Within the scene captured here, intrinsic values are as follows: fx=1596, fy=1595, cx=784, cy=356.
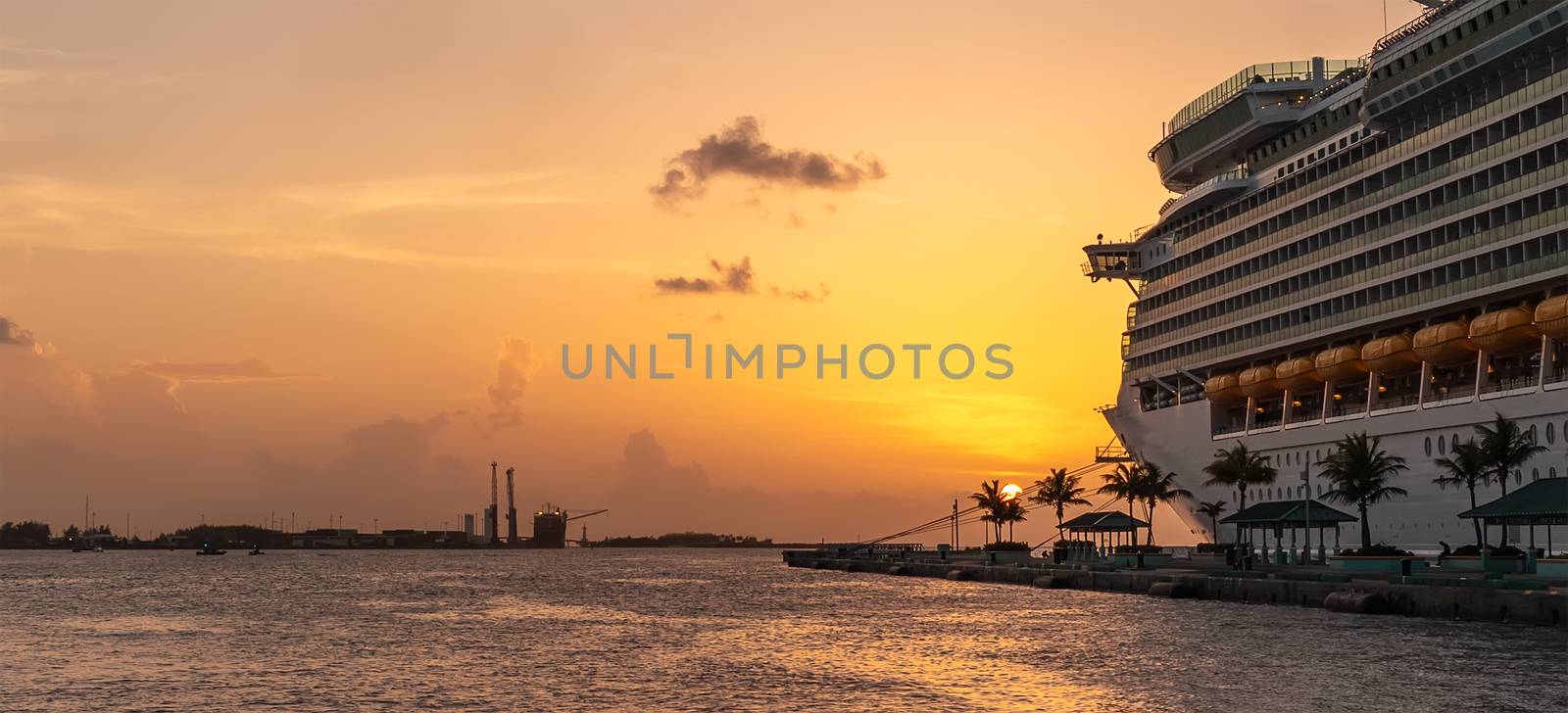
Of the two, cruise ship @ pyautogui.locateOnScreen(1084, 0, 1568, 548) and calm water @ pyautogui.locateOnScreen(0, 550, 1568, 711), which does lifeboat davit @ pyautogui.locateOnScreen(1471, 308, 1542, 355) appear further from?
calm water @ pyautogui.locateOnScreen(0, 550, 1568, 711)

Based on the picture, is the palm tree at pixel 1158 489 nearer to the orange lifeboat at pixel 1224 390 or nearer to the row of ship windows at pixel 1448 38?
the orange lifeboat at pixel 1224 390

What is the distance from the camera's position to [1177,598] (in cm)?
7862

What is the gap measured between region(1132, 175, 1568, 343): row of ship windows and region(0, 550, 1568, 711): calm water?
23.3 meters

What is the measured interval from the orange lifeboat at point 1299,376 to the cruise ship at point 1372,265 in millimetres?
184

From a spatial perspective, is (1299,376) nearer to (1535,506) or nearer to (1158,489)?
(1158,489)

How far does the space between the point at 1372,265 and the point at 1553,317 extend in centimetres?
1771

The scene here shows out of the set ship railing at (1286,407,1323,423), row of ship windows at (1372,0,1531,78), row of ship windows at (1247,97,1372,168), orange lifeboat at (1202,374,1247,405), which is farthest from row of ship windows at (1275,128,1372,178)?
ship railing at (1286,407,1323,423)

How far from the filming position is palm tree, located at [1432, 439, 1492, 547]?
70812mm

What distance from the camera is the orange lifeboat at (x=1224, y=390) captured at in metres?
103

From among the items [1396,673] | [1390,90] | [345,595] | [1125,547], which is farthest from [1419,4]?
[345,595]

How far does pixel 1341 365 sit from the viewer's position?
89.6 metres

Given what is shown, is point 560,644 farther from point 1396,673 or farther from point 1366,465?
point 1366,465

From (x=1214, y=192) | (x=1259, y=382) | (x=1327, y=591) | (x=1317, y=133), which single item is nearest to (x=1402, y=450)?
(x=1259, y=382)

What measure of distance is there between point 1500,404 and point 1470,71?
17.2 metres
